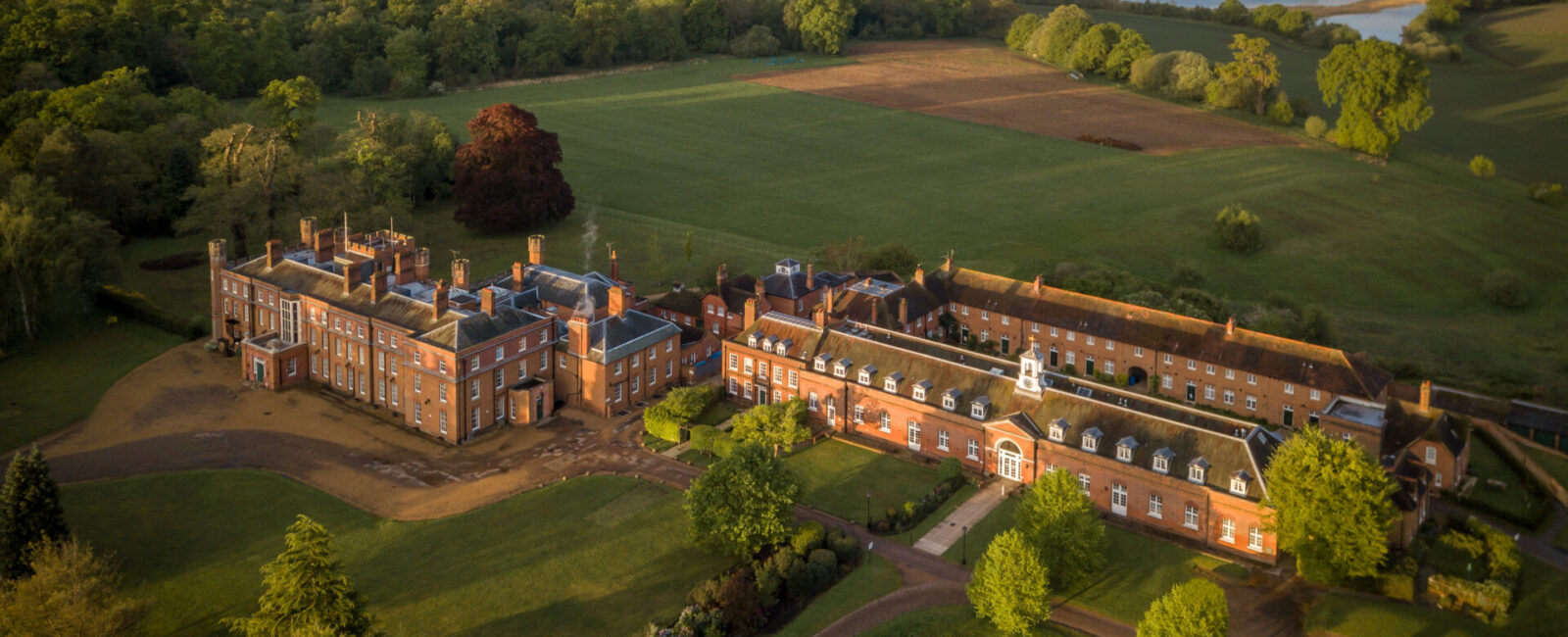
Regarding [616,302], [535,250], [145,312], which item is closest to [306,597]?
[616,302]

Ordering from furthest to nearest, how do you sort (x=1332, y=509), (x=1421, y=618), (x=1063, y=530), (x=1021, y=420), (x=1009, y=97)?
(x=1009, y=97), (x=1021, y=420), (x=1332, y=509), (x=1063, y=530), (x=1421, y=618)

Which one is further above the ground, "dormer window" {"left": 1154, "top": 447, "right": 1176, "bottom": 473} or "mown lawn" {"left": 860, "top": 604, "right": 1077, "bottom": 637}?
"dormer window" {"left": 1154, "top": 447, "right": 1176, "bottom": 473}

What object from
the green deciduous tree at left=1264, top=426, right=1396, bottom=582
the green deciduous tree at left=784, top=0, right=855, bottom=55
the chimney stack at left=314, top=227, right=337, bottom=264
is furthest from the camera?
the green deciduous tree at left=784, top=0, right=855, bottom=55

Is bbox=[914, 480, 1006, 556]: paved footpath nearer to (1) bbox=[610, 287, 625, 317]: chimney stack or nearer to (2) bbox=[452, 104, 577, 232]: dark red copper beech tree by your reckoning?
(1) bbox=[610, 287, 625, 317]: chimney stack

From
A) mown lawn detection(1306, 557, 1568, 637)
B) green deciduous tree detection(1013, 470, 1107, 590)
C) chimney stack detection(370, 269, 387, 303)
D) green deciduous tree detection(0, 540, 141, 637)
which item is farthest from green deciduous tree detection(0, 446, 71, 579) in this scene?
mown lawn detection(1306, 557, 1568, 637)

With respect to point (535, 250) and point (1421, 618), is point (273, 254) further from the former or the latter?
point (1421, 618)

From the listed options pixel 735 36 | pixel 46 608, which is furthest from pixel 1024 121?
pixel 46 608
